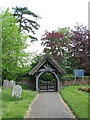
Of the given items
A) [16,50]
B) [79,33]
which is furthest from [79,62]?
[16,50]

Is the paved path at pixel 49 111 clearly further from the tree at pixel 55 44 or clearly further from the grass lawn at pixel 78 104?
the tree at pixel 55 44

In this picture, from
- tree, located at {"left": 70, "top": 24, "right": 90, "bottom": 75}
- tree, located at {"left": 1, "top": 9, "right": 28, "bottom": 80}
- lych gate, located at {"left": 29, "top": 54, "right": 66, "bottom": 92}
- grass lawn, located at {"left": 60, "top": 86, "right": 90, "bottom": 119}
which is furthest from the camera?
tree, located at {"left": 70, "top": 24, "right": 90, "bottom": 75}

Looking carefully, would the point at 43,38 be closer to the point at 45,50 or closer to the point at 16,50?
the point at 45,50

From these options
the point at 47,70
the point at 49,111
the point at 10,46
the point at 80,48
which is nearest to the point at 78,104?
the point at 49,111

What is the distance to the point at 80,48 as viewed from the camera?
28531 mm

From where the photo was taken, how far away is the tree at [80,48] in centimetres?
2709

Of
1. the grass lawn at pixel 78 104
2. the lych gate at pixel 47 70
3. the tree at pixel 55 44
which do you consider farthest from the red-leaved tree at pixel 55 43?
the grass lawn at pixel 78 104

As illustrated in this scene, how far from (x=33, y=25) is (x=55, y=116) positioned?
24.3 metres

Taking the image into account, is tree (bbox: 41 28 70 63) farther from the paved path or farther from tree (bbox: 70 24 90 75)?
the paved path

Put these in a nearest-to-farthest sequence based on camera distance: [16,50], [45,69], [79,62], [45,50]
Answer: [16,50]
[45,69]
[79,62]
[45,50]

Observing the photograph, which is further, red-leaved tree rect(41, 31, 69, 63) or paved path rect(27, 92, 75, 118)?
red-leaved tree rect(41, 31, 69, 63)

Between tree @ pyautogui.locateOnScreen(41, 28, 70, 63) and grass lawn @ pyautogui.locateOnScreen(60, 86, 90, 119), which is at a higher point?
tree @ pyautogui.locateOnScreen(41, 28, 70, 63)

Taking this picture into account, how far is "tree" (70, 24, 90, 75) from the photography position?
2709 cm

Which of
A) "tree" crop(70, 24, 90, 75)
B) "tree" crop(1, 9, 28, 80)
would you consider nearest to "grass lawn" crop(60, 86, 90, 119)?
"tree" crop(1, 9, 28, 80)
